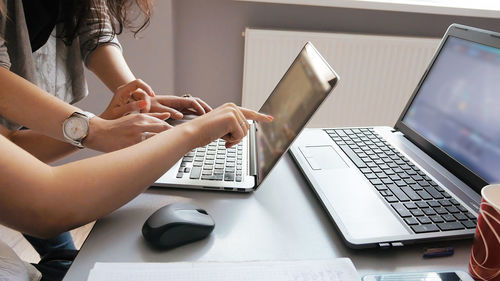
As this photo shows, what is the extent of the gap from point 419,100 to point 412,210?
14.0 inches

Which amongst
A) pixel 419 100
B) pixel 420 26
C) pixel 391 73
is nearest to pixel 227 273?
pixel 419 100

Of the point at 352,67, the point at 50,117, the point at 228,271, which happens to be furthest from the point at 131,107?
the point at 352,67

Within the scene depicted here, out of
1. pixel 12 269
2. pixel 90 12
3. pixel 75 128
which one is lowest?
pixel 12 269

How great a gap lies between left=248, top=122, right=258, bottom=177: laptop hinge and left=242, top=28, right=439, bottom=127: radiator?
37.8 inches

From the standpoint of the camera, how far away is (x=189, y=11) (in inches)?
71.9

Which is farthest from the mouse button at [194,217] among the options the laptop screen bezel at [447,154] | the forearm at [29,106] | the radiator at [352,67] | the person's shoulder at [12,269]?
the radiator at [352,67]

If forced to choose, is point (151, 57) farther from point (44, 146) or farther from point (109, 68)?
point (44, 146)

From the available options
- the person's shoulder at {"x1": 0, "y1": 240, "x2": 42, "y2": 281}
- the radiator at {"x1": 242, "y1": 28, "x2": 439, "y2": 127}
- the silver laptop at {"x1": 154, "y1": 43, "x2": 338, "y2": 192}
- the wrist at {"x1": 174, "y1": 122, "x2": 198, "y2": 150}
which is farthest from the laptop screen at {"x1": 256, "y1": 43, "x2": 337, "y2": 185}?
the radiator at {"x1": 242, "y1": 28, "x2": 439, "y2": 127}

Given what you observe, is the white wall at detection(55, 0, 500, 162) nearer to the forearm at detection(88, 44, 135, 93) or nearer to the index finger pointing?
the forearm at detection(88, 44, 135, 93)

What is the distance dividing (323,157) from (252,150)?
0.15 metres

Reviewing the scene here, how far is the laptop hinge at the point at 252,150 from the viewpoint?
755mm

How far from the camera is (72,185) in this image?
1.78ft

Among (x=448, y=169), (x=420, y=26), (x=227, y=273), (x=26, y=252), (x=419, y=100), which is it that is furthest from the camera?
(x=420, y=26)

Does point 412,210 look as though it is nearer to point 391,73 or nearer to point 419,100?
point 419,100
